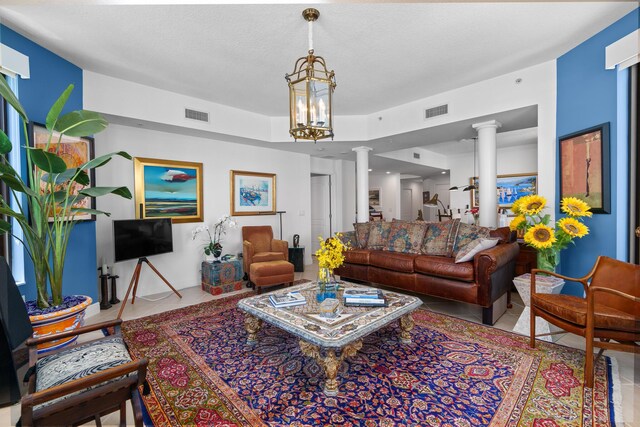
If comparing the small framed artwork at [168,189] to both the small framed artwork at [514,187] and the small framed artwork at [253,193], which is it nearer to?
the small framed artwork at [253,193]

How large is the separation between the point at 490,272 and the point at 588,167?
1.45m

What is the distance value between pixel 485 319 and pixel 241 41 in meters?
3.83

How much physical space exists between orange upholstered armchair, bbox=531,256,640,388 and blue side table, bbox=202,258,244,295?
3.71 metres

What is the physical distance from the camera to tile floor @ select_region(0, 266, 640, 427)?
176 cm

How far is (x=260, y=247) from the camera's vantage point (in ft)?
16.3

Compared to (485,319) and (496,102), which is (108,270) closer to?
(485,319)

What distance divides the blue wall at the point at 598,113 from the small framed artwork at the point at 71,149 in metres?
5.09

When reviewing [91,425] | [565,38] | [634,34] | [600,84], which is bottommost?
[91,425]

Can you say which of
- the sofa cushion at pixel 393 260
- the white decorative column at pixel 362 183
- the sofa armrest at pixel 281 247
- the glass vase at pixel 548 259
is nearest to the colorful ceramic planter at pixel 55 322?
the sofa armrest at pixel 281 247

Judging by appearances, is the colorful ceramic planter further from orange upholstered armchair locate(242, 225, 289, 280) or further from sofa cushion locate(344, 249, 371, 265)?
sofa cushion locate(344, 249, 371, 265)

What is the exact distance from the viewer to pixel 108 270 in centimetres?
377

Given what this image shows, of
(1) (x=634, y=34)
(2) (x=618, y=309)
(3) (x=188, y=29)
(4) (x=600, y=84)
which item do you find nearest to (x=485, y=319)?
(2) (x=618, y=309)

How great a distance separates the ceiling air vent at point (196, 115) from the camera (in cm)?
417

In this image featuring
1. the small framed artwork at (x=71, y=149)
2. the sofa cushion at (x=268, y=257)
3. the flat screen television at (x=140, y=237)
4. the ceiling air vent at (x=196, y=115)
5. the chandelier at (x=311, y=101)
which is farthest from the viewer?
the sofa cushion at (x=268, y=257)
